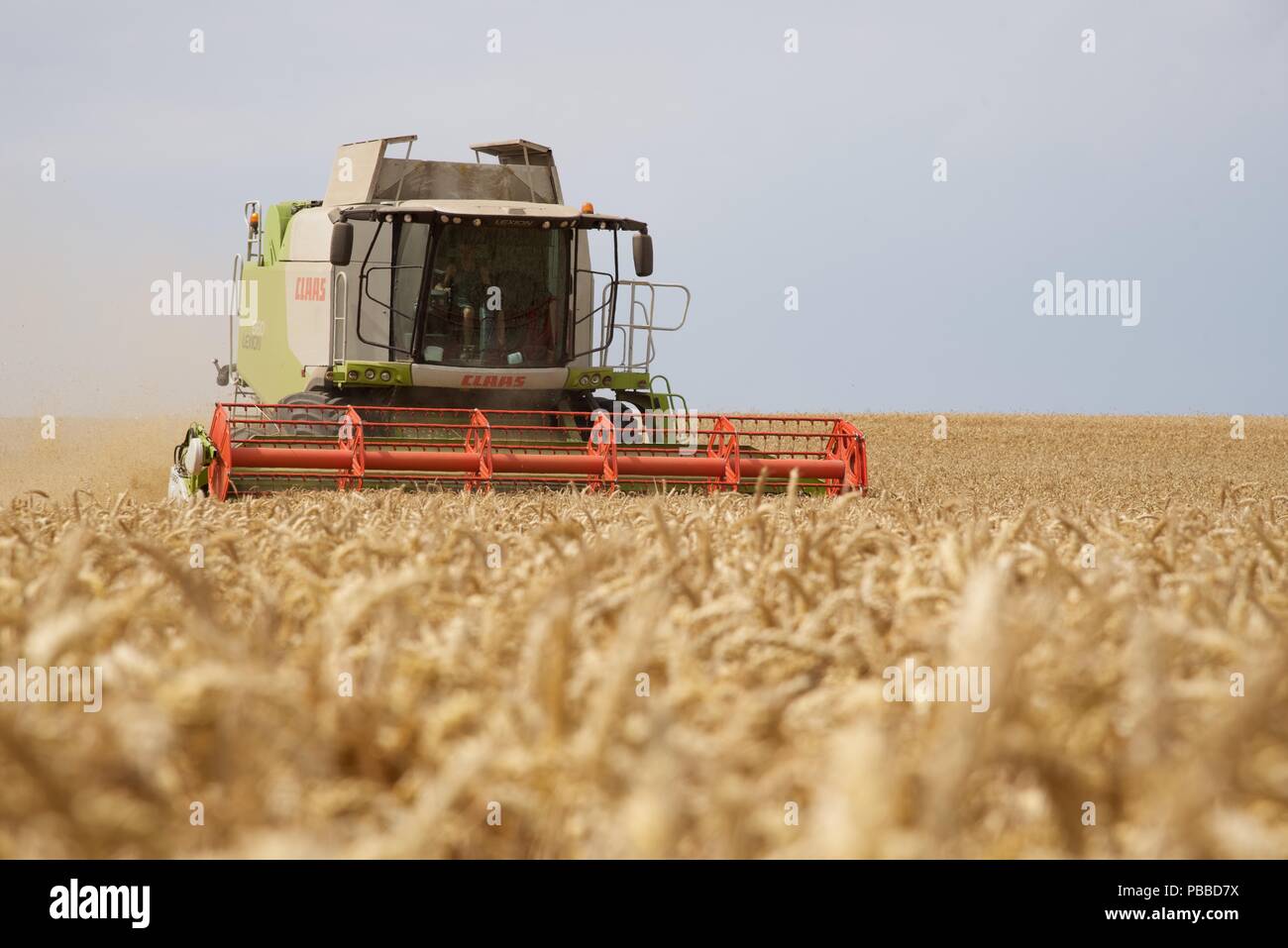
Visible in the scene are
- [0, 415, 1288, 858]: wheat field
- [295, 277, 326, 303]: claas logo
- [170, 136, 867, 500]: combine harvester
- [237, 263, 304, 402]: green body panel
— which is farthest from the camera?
[237, 263, 304, 402]: green body panel

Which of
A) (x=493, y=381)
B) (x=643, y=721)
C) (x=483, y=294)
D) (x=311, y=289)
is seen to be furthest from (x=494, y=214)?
(x=643, y=721)

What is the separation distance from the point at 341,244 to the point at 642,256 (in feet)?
8.62

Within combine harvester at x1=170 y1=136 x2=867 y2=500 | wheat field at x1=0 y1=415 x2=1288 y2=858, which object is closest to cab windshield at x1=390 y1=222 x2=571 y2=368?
combine harvester at x1=170 y1=136 x2=867 y2=500

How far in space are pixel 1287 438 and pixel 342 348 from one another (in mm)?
30677

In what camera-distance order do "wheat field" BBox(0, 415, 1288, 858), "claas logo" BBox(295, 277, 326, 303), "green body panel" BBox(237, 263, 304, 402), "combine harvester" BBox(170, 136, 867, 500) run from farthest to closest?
"green body panel" BBox(237, 263, 304, 402) < "claas logo" BBox(295, 277, 326, 303) < "combine harvester" BBox(170, 136, 867, 500) < "wheat field" BBox(0, 415, 1288, 858)

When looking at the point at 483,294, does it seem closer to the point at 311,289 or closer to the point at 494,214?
the point at 494,214

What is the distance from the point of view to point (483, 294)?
11.7 metres

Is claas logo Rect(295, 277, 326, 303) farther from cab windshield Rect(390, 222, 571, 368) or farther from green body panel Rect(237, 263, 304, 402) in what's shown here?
cab windshield Rect(390, 222, 571, 368)

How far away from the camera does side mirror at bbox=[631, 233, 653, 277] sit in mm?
11422

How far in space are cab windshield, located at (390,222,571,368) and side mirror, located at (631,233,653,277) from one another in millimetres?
755

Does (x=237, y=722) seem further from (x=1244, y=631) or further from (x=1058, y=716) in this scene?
(x=1244, y=631)

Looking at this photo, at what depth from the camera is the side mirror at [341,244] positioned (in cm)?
1045

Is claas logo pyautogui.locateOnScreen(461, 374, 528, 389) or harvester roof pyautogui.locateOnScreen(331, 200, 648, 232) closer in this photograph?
harvester roof pyautogui.locateOnScreen(331, 200, 648, 232)

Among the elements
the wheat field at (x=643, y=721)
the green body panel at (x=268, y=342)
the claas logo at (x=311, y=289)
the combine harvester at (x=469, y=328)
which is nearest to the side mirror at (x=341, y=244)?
the combine harvester at (x=469, y=328)
